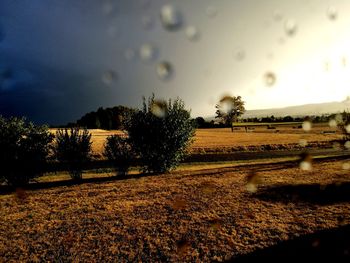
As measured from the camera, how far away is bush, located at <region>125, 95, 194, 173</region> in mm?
22234

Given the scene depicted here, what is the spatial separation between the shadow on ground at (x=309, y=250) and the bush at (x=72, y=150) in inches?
658

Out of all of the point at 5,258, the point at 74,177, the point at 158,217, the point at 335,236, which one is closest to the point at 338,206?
the point at 335,236

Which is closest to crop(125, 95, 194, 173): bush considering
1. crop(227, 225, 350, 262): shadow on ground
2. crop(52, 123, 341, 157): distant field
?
crop(227, 225, 350, 262): shadow on ground

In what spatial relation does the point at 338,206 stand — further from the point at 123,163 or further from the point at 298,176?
the point at 123,163

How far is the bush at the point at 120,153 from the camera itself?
23.1 m

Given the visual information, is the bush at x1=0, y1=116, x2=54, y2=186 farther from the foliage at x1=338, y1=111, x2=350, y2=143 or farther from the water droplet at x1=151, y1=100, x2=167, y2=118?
the foliage at x1=338, y1=111, x2=350, y2=143

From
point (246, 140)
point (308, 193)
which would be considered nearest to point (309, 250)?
point (308, 193)

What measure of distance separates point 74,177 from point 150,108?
785cm

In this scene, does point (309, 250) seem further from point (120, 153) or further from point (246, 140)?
point (246, 140)

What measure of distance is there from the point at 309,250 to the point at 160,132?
49.0 ft

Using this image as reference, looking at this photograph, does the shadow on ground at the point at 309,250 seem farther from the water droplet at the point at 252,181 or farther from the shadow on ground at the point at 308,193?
the water droplet at the point at 252,181

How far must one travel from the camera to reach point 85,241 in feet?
31.4

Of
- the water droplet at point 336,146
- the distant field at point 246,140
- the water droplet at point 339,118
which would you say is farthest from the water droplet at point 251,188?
the water droplet at point 336,146

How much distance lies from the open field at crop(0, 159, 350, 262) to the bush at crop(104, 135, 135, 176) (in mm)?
5188
